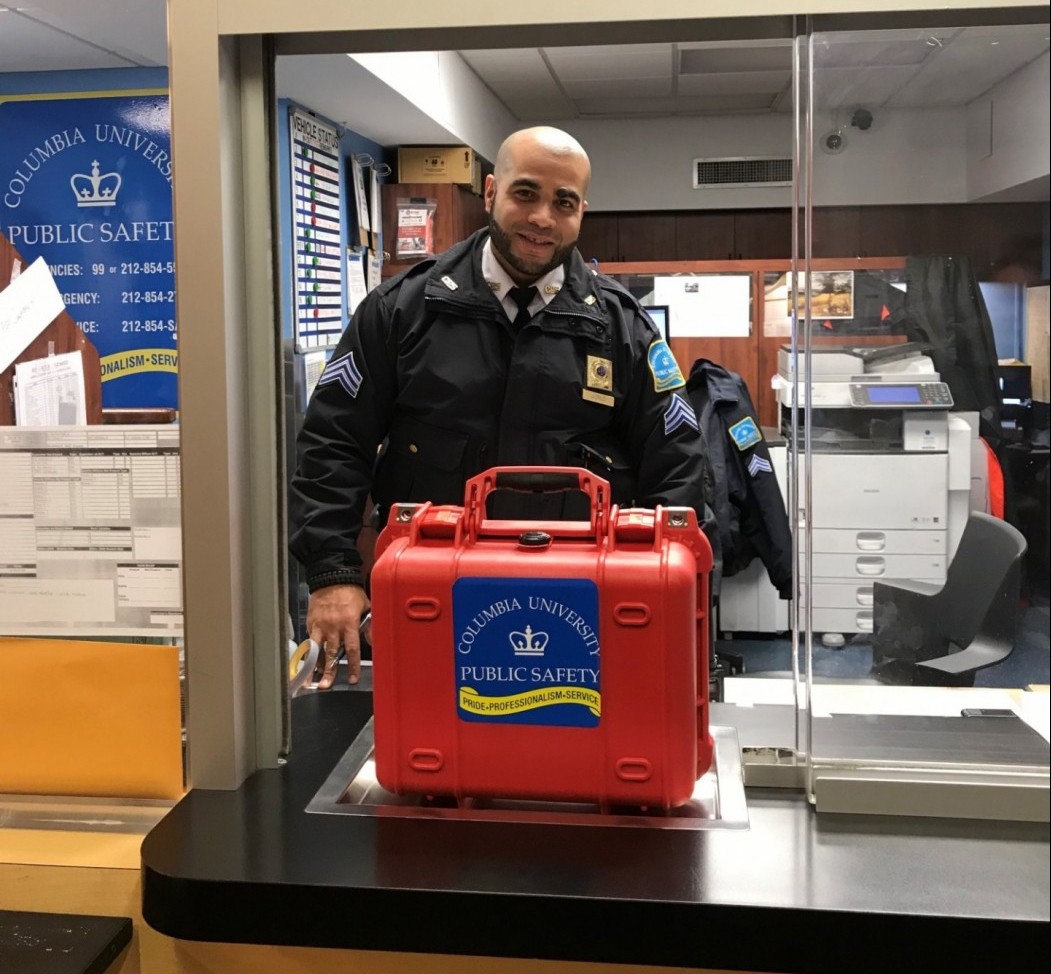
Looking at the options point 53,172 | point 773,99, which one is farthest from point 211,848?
point 773,99

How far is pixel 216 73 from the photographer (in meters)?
1.23

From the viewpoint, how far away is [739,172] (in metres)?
7.62

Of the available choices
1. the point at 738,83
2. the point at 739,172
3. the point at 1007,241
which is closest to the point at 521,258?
the point at 1007,241

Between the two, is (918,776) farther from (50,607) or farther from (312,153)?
(312,153)

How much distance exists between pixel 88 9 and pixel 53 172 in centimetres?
144

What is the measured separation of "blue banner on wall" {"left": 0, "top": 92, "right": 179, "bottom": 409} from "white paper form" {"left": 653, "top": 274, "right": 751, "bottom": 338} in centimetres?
448

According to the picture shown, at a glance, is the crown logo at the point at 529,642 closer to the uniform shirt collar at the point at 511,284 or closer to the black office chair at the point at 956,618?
the black office chair at the point at 956,618

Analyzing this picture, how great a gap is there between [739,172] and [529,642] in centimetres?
700

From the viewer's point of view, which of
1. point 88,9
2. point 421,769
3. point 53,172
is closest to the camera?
point 421,769

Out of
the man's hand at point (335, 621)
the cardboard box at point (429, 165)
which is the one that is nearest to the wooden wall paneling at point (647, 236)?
the cardboard box at point (429, 165)

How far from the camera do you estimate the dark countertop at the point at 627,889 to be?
38.0 inches

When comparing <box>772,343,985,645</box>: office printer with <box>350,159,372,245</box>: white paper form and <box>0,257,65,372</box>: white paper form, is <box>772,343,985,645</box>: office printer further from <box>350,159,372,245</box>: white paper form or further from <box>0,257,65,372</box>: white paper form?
<box>350,159,372,245</box>: white paper form

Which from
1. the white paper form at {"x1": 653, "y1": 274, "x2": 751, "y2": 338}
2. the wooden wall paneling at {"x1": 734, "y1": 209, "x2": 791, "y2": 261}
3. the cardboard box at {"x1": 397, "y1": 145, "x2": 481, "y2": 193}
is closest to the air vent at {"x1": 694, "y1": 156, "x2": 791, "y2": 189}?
the wooden wall paneling at {"x1": 734, "y1": 209, "x2": 791, "y2": 261}

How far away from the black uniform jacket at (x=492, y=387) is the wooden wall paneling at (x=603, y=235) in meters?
5.97
